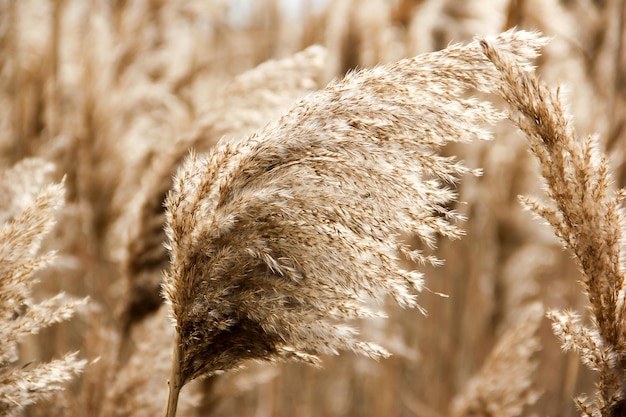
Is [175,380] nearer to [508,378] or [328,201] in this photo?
[328,201]

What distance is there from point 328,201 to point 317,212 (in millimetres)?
24

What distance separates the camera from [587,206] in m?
0.89

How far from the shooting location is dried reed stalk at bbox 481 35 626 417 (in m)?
0.88

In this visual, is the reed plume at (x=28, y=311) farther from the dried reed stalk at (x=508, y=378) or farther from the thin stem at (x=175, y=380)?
the dried reed stalk at (x=508, y=378)

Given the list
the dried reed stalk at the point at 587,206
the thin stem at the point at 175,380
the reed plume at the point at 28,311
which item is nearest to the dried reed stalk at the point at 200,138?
the reed plume at the point at 28,311

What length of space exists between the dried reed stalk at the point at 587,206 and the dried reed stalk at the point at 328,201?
5 centimetres

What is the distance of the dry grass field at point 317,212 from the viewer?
2.98ft

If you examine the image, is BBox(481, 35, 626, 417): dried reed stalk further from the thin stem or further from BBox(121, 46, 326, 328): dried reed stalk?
BBox(121, 46, 326, 328): dried reed stalk

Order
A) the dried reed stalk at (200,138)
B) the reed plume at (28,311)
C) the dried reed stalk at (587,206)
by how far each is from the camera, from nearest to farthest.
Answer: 1. the dried reed stalk at (587,206)
2. the reed plume at (28,311)
3. the dried reed stalk at (200,138)

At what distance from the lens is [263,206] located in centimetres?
90

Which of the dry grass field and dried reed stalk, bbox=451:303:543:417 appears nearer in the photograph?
the dry grass field

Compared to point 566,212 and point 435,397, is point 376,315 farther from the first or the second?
point 435,397

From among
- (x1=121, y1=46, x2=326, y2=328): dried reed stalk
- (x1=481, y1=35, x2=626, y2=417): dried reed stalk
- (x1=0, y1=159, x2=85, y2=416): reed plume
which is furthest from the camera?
(x1=121, y1=46, x2=326, y2=328): dried reed stalk

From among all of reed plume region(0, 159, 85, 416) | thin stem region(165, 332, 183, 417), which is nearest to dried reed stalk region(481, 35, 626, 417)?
thin stem region(165, 332, 183, 417)
